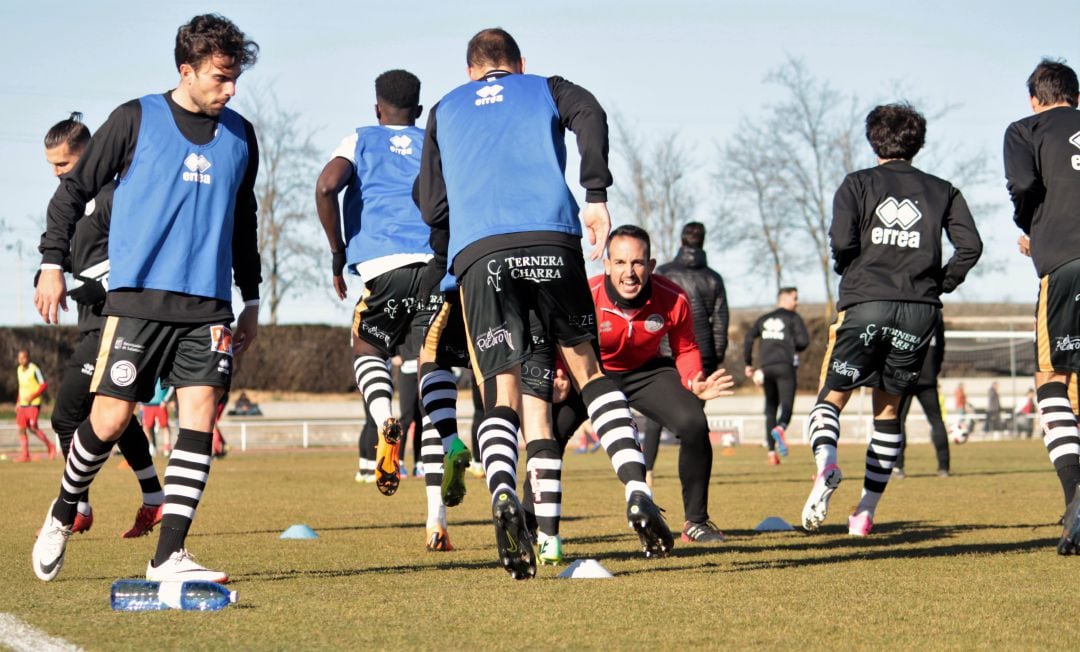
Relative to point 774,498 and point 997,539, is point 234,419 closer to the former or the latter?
point 774,498

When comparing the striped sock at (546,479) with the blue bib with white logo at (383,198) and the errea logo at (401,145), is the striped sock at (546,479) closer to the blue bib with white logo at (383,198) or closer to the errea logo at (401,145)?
the blue bib with white logo at (383,198)

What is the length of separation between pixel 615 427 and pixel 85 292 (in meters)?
3.38

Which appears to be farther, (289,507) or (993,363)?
(993,363)

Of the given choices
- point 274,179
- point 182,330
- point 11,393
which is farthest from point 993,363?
point 182,330

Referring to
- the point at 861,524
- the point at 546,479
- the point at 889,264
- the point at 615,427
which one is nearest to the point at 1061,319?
the point at 889,264

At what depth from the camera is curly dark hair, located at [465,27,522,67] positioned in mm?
5879

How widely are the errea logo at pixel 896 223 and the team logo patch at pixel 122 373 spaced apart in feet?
13.8

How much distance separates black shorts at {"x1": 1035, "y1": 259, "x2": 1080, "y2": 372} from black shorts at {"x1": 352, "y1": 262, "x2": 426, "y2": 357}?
3392 millimetres

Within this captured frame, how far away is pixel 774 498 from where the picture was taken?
37.1 ft

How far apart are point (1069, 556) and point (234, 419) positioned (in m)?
31.5

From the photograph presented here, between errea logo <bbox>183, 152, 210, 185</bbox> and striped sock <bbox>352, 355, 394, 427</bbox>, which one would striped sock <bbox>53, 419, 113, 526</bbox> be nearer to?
errea logo <bbox>183, 152, 210, 185</bbox>

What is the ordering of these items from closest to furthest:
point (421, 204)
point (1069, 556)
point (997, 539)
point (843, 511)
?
point (421, 204) → point (1069, 556) → point (997, 539) → point (843, 511)

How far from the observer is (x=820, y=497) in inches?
296

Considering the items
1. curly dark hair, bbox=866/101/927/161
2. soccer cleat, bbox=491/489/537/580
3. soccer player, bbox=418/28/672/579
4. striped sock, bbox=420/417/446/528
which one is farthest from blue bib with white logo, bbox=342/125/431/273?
soccer cleat, bbox=491/489/537/580
